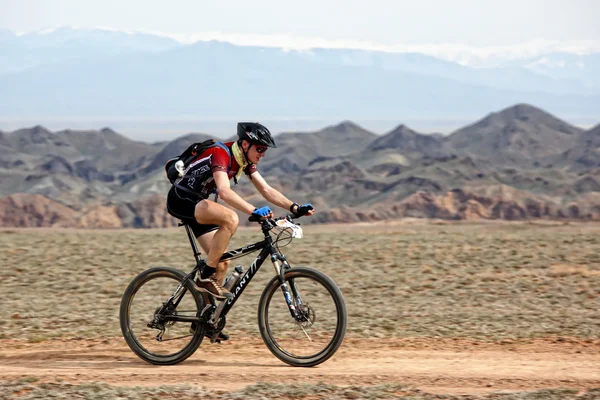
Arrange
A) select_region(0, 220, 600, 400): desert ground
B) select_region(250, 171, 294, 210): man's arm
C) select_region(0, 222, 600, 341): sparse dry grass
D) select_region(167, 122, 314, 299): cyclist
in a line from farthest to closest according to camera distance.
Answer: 1. select_region(0, 222, 600, 341): sparse dry grass
2. select_region(250, 171, 294, 210): man's arm
3. select_region(167, 122, 314, 299): cyclist
4. select_region(0, 220, 600, 400): desert ground

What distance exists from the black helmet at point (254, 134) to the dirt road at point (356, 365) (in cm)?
208

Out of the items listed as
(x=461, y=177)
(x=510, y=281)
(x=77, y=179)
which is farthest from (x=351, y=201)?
(x=510, y=281)

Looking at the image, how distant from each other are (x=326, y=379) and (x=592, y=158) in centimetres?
7850

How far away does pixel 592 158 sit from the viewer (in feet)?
264

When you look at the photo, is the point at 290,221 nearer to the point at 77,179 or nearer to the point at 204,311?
the point at 204,311

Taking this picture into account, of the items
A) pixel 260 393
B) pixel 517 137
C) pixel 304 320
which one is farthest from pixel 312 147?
pixel 260 393

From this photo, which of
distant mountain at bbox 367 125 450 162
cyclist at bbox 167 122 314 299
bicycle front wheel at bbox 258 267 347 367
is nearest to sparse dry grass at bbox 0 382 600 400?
bicycle front wheel at bbox 258 267 347 367

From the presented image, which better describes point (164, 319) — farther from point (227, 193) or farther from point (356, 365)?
point (356, 365)

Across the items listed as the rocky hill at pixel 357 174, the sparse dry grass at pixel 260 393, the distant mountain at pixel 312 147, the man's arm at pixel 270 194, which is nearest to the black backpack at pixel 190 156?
the man's arm at pixel 270 194

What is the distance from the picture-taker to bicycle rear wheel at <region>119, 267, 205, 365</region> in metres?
7.98

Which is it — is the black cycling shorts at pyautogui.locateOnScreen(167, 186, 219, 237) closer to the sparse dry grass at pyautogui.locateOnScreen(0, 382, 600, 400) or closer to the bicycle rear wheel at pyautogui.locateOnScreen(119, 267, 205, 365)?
the bicycle rear wheel at pyautogui.locateOnScreen(119, 267, 205, 365)

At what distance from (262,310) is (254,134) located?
166cm

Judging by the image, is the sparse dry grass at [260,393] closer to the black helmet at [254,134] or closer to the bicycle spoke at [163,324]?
the bicycle spoke at [163,324]

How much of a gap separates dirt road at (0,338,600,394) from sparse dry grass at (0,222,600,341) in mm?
477
